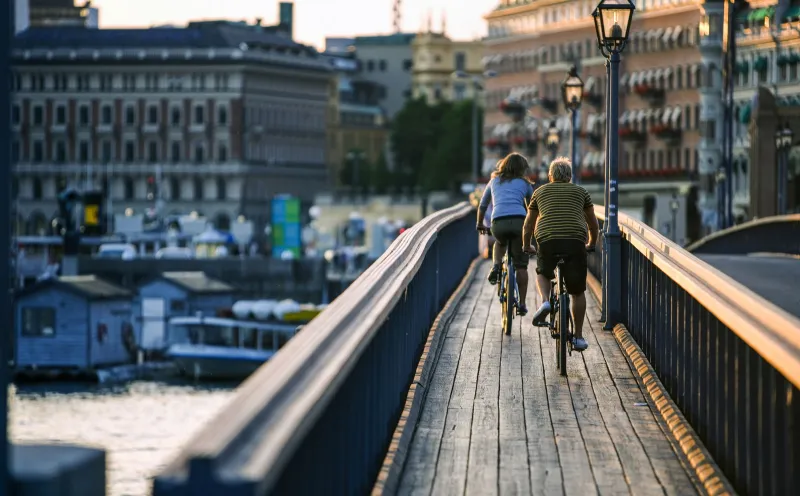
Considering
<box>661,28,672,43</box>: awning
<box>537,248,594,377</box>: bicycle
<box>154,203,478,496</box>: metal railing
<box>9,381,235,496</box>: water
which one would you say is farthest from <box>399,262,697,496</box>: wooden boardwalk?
<box>661,28,672,43</box>: awning

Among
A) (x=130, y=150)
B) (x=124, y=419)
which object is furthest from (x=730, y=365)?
(x=130, y=150)

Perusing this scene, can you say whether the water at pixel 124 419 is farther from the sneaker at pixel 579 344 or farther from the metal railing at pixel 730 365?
the metal railing at pixel 730 365

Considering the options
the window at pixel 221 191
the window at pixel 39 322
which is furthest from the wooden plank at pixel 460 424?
the window at pixel 221 191

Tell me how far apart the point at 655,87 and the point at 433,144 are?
6888 cm

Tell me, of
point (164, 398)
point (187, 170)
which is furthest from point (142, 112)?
point (164, 398)

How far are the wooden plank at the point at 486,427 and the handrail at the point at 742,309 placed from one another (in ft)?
3.95

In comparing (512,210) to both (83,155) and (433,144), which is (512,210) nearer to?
(433,144)

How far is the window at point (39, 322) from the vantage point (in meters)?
100

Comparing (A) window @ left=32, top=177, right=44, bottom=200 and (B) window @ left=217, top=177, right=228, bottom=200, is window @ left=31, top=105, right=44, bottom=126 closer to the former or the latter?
(A) window @ left=32, top=177, right=44, bottom=200

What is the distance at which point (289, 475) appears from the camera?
6.84 metres

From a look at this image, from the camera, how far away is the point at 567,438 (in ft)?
Answer: 38.5

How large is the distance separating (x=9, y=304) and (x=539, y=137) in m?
136

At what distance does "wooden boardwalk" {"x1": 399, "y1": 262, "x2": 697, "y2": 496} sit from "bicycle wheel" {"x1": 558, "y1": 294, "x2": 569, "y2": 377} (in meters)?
0.10

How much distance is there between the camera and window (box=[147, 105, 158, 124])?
619ft
